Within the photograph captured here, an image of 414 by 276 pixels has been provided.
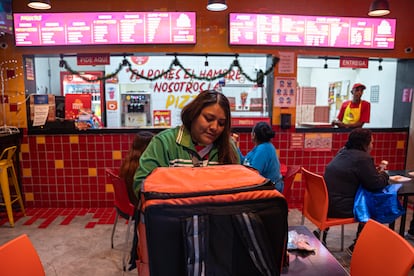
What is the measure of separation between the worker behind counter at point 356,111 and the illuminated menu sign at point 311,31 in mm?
648

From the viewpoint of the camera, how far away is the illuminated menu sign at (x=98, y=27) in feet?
13.3

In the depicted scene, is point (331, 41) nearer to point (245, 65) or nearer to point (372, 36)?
point (372, 36)

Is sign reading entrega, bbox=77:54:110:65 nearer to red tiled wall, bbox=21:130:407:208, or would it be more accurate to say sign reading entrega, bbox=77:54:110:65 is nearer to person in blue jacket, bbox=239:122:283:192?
red tiled wall, bbox=21:130:407:208

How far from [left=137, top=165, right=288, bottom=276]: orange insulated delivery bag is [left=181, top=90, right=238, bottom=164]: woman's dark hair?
532mm

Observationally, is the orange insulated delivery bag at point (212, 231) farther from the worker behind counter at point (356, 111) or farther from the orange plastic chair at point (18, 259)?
the worker behind counter at point (356, 111)

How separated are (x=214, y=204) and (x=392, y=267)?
3.50ft

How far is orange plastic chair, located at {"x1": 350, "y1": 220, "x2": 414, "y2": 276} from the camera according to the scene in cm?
137

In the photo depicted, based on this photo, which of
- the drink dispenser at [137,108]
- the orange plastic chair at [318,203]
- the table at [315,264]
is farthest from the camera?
the drink dispenser at [137,108]

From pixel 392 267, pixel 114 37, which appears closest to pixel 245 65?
pixel 114 37

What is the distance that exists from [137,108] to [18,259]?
4.69m

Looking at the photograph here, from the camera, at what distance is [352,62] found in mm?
4461

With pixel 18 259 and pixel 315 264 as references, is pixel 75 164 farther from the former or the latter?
pixel 315 264

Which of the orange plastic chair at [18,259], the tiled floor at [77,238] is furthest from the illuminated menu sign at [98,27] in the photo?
the orange plastic chair at [18,259]

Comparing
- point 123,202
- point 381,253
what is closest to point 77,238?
point 123,202
